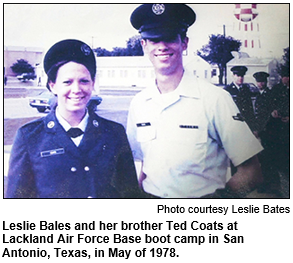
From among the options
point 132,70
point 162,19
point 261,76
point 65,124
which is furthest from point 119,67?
point 261,76

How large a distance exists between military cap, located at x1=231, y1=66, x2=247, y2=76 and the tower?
15 cm

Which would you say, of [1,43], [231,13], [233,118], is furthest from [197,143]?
[1,43]

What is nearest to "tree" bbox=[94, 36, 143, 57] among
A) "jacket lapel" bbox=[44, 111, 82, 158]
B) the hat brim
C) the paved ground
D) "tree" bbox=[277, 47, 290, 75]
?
the hat brim

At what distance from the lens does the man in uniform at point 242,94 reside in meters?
2.82

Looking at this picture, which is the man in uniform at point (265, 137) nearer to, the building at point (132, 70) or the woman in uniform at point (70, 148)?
the building at point (132, 70)

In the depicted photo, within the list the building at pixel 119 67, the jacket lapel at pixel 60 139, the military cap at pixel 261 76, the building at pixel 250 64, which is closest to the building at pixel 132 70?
the building at pixel 119 67

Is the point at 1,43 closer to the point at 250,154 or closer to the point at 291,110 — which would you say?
the point at 250,154

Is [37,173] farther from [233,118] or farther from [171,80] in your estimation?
[233,118]

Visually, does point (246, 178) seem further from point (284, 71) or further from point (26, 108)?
point (26, 108)

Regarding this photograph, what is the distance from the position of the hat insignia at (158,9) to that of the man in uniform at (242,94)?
32.1 inches

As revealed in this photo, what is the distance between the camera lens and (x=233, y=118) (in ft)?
9.12

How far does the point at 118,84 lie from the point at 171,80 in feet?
1.57
